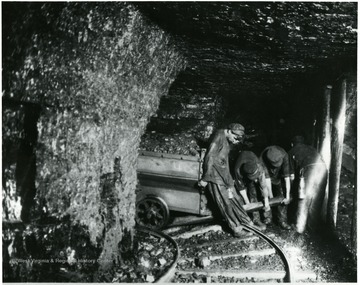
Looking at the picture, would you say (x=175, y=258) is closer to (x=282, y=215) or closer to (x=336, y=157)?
(x=282, y=215)

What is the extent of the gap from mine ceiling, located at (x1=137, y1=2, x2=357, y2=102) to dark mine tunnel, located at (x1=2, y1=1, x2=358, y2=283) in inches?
0.9

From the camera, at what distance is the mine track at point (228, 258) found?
4035 millimetres

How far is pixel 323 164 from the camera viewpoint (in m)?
5.55

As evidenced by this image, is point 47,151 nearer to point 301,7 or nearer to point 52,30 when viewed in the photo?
point 52,30

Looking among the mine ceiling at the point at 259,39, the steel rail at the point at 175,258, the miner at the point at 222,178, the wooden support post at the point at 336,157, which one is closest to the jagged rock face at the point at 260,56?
the mine ceiling at the point at 259,39

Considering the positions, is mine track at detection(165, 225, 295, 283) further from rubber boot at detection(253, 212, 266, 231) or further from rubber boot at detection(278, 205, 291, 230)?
rubber boot at detection(278, 205, 291, 230)

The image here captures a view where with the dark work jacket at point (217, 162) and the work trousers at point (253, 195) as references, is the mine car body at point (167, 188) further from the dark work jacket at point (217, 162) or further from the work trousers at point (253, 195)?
the work trousers at point (253, 195)

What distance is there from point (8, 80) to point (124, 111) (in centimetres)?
167

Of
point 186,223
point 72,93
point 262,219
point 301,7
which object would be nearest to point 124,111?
point 72,93

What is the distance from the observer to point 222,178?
500cm

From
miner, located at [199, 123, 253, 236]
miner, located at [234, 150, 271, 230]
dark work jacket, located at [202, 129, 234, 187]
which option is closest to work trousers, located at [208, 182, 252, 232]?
miner, located at [199, 123, 253, 236]

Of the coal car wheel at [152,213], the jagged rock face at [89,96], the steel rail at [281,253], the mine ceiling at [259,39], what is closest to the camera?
the jagged rock face at [89,96]

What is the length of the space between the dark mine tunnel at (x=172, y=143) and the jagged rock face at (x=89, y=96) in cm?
1

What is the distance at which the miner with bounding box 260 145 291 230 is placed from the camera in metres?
5.59
